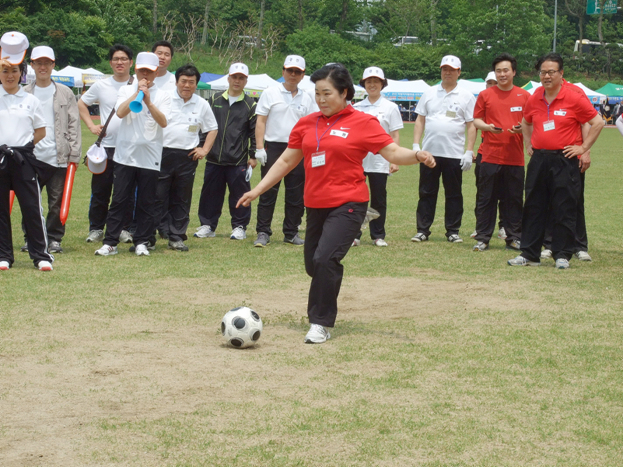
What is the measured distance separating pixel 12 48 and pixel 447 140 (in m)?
5.41

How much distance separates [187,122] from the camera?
10180mm

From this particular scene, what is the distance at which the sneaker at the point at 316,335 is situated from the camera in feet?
19.8

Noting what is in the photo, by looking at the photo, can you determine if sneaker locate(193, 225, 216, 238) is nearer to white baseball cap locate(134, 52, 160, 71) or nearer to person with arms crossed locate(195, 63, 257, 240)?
person with arms crossed locate(195, 63, 257, 240)

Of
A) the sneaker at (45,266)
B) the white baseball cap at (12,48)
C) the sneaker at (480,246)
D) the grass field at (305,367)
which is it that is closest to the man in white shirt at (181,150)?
the grass field at (305,367)

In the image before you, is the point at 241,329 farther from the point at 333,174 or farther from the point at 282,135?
the point at 282,135

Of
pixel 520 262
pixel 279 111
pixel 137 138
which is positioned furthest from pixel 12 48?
pixel 520 262

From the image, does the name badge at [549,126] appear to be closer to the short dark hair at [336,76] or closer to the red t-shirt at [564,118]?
the red t-shirt at [564,118]

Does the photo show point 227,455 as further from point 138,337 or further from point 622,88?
point 622,88

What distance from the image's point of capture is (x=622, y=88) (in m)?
64.6

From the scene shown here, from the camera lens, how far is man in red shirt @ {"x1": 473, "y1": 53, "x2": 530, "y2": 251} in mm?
10266

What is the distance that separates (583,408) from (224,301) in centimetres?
354

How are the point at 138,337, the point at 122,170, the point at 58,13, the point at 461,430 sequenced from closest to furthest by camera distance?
the point at 461,430
the point at 138,337
the point at 122,170
the point at 58,13

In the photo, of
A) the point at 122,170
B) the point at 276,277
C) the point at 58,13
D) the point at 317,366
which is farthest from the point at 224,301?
the point at 58,13

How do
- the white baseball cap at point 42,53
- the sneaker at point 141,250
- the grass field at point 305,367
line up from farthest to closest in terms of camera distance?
the sneaker at point 141,250, the white baseball cap at point 42,53, the grass field at point 305,367
